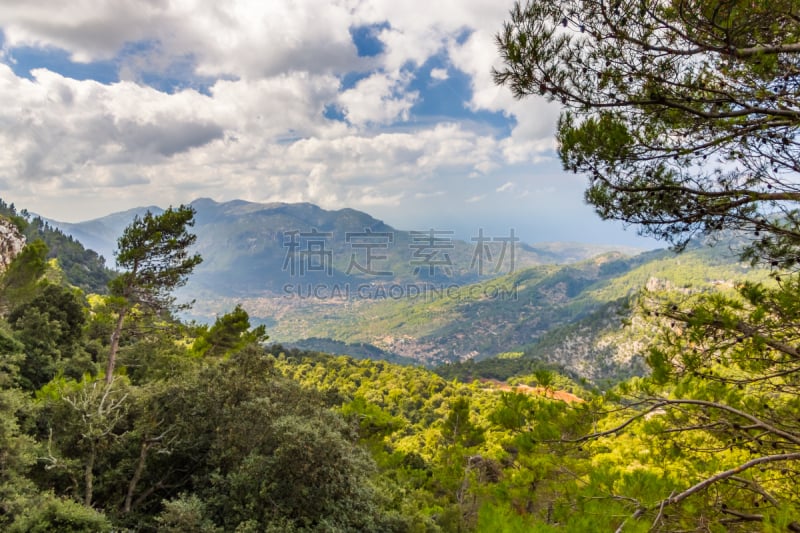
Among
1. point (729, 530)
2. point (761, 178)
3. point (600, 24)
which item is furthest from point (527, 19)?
point (729, 530)

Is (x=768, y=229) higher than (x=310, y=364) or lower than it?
higher

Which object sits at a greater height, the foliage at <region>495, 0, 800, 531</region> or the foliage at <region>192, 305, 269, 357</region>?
the foliage at <region>495, 0, 800, 531</region>

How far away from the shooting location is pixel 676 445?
3.26m

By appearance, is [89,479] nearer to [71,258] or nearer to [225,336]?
[225,336]

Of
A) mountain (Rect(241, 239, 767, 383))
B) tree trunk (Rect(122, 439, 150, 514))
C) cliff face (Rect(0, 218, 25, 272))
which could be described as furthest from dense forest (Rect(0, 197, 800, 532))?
mountain (Rect(241, 239, 767, 383))

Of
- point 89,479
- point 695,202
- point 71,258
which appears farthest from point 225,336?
point 71,258

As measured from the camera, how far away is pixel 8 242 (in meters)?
24.5

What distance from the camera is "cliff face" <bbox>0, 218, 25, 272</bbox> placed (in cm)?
2308

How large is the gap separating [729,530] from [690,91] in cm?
324

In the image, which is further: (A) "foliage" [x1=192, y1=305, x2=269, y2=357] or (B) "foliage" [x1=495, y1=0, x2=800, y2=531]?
(A) "foliage" [x1=192, y1=305, x2=269, y2=357]

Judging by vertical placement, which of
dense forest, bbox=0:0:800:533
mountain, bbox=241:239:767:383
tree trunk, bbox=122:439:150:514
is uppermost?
dense forest, bbox=0:0:800:533

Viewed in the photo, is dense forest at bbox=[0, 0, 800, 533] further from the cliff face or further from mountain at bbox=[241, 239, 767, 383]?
mountain at bbox=[241, 239, 767, 383]

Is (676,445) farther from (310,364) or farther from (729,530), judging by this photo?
(310,364)

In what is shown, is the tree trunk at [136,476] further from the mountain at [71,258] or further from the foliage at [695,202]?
the mountain at [71,258]
